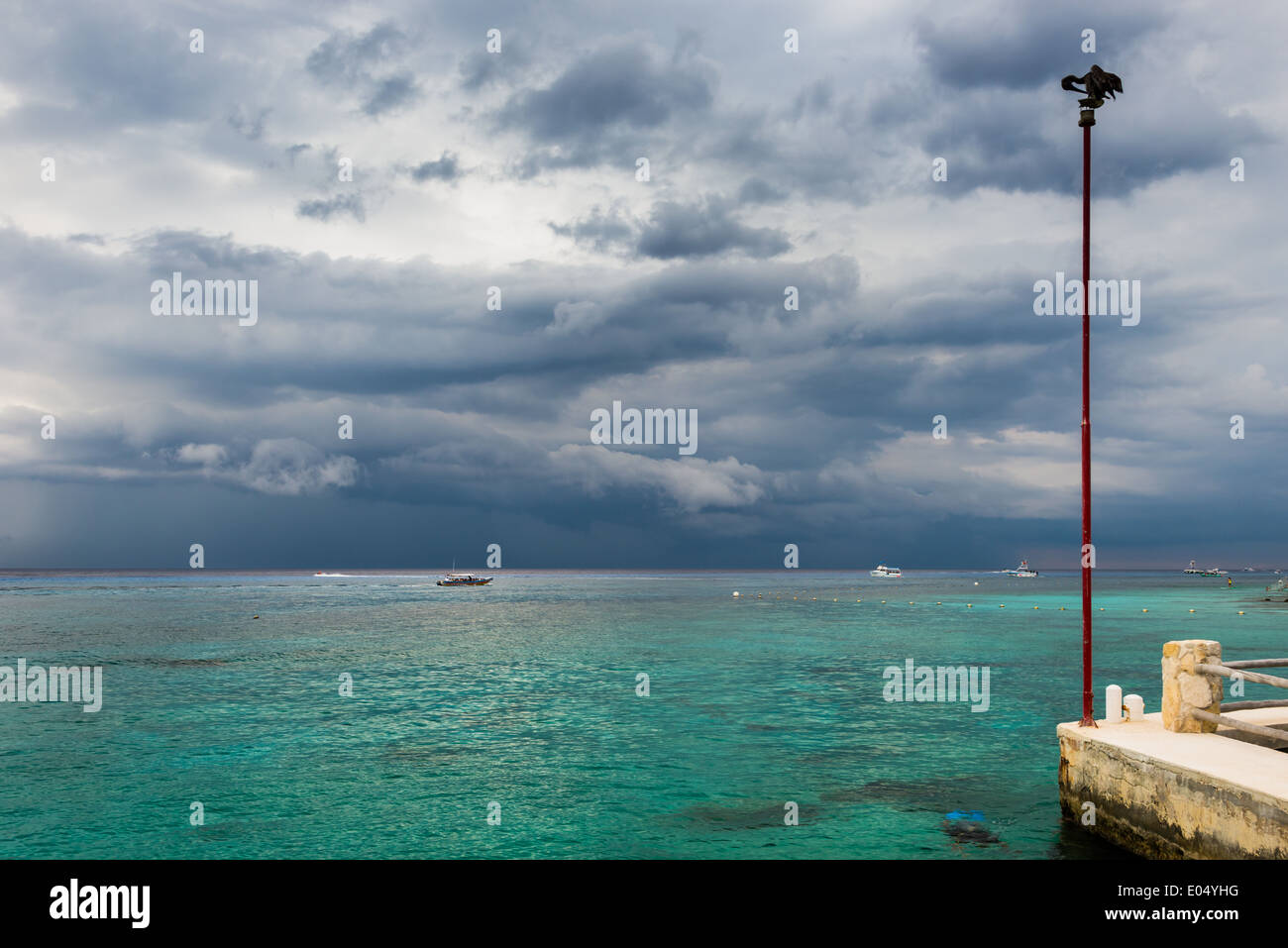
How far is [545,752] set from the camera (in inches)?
921

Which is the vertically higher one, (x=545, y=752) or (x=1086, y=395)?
(x=1086, y=395)

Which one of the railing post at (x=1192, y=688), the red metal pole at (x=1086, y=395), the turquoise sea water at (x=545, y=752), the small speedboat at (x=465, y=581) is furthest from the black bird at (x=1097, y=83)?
the small speedboat at (x=465, y=581)

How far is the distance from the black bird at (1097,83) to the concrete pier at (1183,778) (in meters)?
9.13

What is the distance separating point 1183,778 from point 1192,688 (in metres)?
2.55

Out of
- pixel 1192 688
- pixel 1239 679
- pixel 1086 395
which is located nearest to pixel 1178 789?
pixel 1192 688

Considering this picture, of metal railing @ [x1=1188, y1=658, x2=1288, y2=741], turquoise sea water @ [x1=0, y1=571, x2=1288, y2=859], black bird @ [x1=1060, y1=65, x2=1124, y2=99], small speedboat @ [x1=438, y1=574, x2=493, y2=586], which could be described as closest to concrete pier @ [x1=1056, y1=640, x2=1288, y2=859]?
metal railing @ [x1=1188, y1=658, x2=1288, y2=741]

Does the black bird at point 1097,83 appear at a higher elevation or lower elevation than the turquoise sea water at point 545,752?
higher

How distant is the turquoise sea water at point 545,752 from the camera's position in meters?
15.8

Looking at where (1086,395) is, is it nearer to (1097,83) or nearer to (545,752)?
(1097,83)

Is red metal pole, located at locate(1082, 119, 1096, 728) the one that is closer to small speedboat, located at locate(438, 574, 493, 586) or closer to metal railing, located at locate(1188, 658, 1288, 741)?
metal railing, located at locate(1188, 658, 1288, 741)

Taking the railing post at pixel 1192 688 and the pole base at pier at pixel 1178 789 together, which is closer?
the pole base at pier at pixel 1178 789

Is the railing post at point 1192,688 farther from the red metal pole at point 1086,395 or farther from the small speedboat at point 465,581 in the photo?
the small speedboat at point 465,581

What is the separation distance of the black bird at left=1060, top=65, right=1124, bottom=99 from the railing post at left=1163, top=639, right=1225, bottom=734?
9.05m
